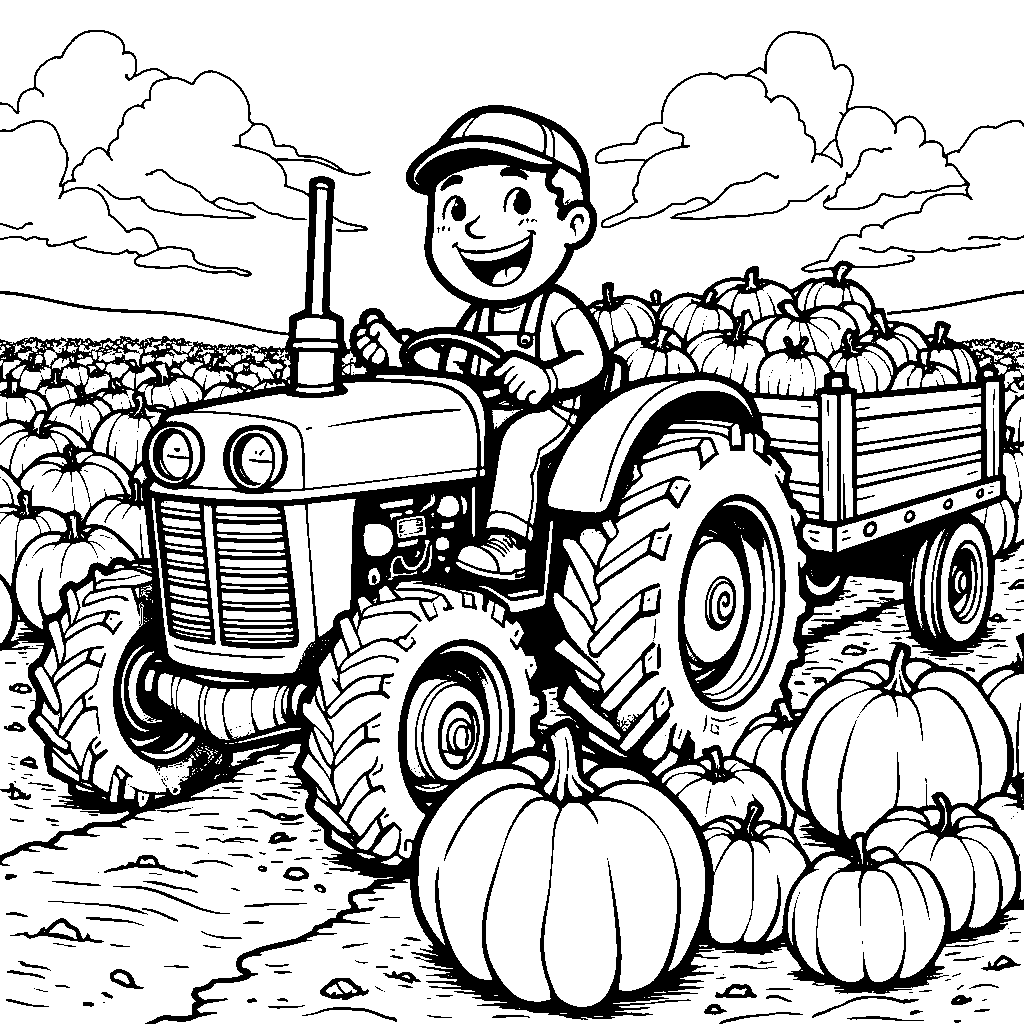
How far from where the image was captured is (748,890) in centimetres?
392

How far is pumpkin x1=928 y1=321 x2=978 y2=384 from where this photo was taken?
528 cm

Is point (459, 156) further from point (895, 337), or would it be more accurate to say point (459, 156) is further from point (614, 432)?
point (895, 337)

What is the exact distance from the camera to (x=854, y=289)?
5059 mm

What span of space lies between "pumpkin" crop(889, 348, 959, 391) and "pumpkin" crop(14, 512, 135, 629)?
9.58 feet

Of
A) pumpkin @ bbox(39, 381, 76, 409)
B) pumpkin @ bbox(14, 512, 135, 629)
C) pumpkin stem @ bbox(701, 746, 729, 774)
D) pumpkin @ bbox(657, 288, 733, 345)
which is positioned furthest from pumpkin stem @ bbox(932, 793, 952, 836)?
pumpkin @ bbox(39, 381, 76, 409)

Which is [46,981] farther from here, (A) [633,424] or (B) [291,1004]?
(A) [633,424]

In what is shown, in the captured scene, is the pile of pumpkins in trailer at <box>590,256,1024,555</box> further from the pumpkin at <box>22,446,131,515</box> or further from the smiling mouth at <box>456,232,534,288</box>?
the pumpkin at <box>22,446,131,515</box>

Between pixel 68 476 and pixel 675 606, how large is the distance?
2.34m

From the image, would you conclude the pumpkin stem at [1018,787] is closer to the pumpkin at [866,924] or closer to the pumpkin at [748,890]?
the pumpkin at [866,924]

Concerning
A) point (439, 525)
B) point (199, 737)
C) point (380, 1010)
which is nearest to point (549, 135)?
point (439, 525)

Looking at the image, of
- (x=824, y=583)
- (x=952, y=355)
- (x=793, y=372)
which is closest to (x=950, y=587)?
(x=824, y=583)

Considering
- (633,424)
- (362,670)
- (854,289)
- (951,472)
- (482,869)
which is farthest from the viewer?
(951,472)

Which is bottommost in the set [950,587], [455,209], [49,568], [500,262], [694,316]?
[950,587]

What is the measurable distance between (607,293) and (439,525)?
0.95 m
